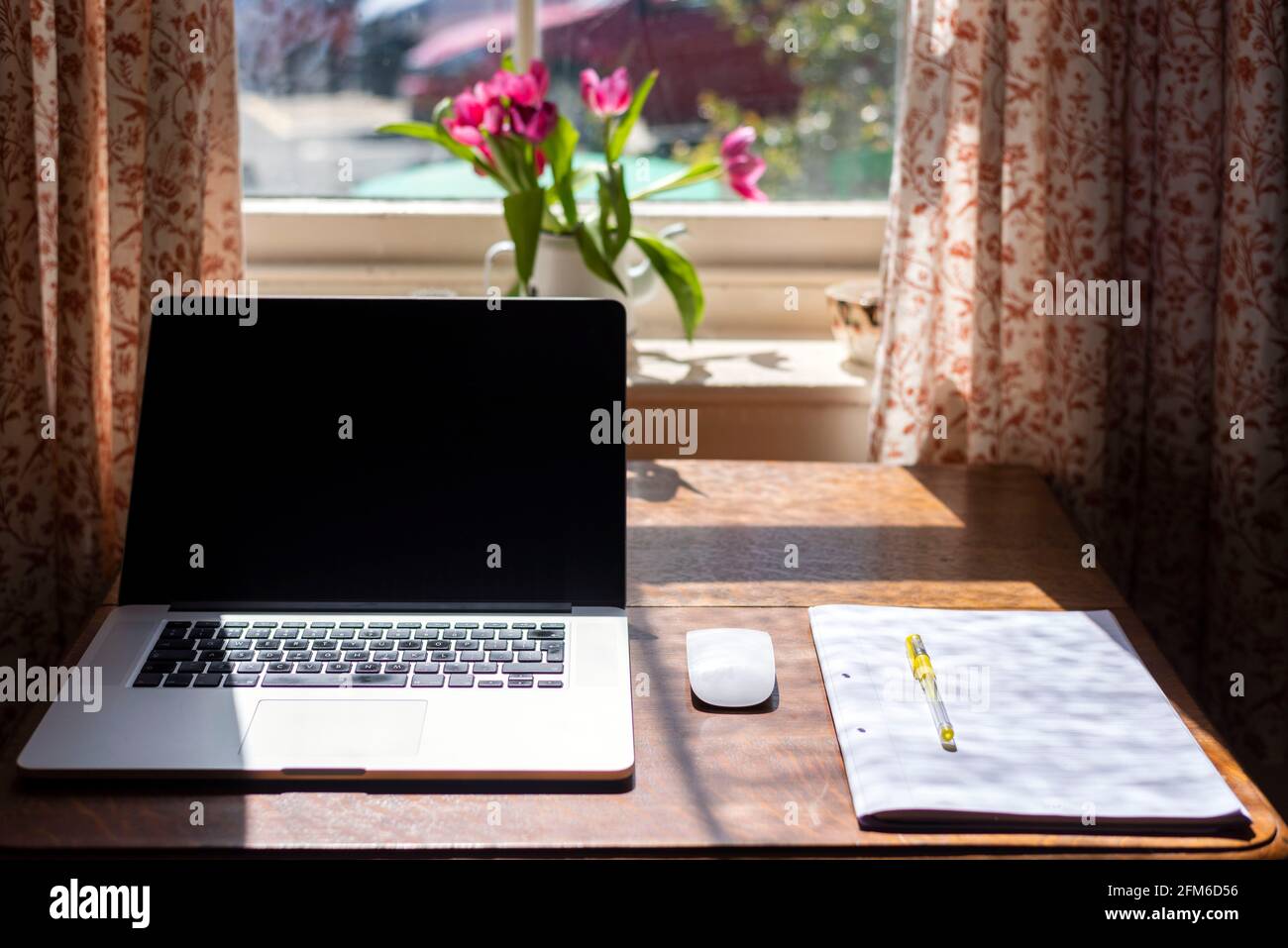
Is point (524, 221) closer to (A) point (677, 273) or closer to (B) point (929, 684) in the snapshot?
(A) point (677, 273)

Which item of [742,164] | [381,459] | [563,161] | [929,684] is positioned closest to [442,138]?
[563,161]

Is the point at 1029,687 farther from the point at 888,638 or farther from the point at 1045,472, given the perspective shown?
the point at 1045,472

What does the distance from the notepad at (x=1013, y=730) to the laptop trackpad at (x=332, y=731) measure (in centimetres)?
30

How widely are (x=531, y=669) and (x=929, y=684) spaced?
0.29 meters

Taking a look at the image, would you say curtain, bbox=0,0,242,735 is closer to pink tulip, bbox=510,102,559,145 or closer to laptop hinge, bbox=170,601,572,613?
pink tulip, bbox=510,102,559,145

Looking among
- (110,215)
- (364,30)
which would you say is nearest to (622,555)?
(110,215)

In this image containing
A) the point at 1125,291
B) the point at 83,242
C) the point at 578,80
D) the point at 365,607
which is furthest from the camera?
the point at 578,80

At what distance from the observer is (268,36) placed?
170 centimetres

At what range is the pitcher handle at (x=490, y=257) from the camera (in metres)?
1.58

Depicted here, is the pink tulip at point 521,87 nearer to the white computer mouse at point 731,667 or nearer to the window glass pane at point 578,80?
the window glass pane at point 578,80

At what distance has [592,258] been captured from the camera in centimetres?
148

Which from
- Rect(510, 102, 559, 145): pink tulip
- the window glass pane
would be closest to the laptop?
Rect(510, 102, 559, 145): pink tulip

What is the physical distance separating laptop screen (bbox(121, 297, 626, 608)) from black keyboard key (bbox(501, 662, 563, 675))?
0.09 metres
